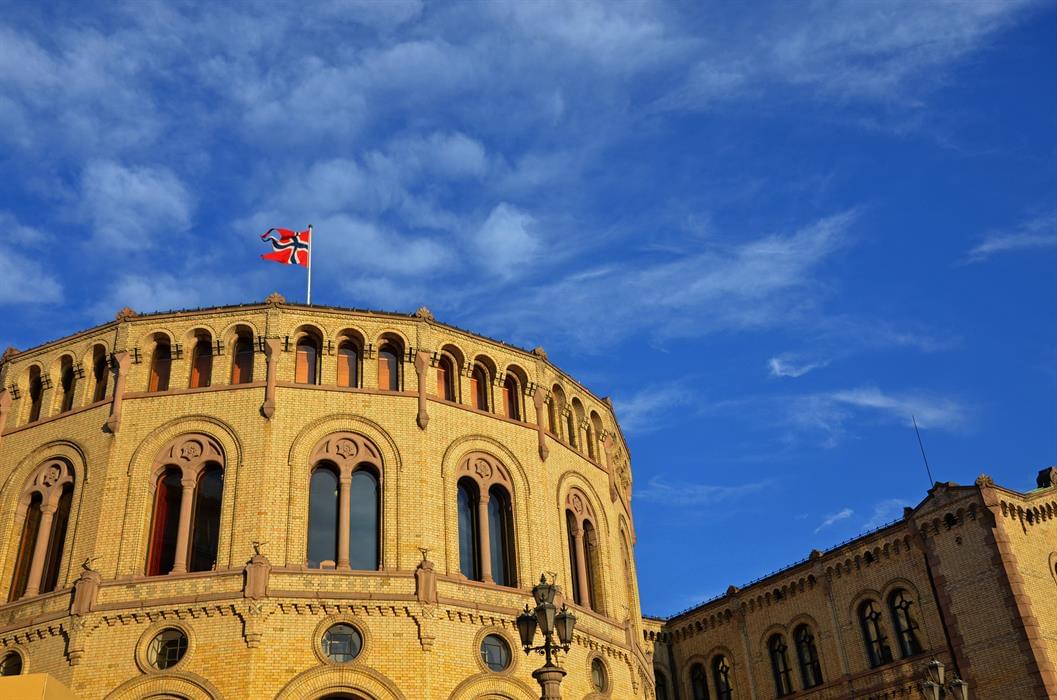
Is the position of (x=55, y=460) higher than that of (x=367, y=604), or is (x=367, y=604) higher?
(x=55, y=460)

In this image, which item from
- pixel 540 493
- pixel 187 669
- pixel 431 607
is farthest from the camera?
pixel 540 493

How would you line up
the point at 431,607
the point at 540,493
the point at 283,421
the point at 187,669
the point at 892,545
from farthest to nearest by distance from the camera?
1. the point at 892,545
2. the point at 540,493
3. the point at 283,421
4. the point at 431,607
5. the point at 187,669

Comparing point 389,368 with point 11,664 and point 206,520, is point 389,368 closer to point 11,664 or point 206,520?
point 206,520

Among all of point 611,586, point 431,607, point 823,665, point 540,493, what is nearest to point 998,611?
point 823,665

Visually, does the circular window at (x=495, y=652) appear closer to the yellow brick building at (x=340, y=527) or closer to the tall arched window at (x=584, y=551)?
the yellow brick building at (x=340, y=527)

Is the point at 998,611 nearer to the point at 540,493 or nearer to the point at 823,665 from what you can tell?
the point at 823,665

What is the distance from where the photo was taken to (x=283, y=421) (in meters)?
33.4

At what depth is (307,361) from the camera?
116 feet

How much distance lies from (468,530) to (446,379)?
5410 mm

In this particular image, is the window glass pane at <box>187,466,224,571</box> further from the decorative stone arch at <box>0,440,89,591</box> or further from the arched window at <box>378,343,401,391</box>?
the arched window at <box>378,343,401,391</box>

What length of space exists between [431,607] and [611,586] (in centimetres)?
928

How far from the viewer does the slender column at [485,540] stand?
3381 centimetres

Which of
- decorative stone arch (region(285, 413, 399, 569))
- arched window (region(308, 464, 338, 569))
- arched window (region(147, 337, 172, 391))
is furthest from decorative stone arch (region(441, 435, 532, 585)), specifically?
arched window (region(147, 337, 172, 391))

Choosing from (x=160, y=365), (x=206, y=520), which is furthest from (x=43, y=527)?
(x=160, y=365)
